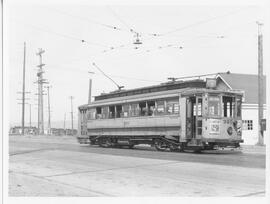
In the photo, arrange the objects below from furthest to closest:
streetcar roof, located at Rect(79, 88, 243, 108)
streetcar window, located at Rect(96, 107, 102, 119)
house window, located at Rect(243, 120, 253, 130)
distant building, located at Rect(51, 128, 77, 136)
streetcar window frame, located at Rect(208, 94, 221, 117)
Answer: distant building, located at Rect(51, 128, 77, 136) → house window, located at Rect(243, 120, 253, 130) → streetcar window, located at Rect(96, 107, 102, 119) → streetcar roof, located at Rect(79, 88, 243, 108) → streetcar window frame, located at Rect(208, 94, 221, 117)

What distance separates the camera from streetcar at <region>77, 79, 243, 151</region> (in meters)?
20.0

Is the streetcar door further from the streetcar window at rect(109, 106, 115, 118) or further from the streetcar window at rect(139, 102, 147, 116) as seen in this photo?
the streetcar window at rect(109, 106, 115, 118)

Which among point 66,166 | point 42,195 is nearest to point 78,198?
point 42,195

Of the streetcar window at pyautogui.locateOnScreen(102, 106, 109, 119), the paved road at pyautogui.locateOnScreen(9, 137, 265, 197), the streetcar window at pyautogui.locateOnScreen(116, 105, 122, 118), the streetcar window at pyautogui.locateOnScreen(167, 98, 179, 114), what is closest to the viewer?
the paved road at pyautogui.locateOnScreen(9, 137, 265, 197)

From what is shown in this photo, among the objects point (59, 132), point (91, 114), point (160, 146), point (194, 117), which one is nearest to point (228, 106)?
point (194, 117)

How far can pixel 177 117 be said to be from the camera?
69.1ft

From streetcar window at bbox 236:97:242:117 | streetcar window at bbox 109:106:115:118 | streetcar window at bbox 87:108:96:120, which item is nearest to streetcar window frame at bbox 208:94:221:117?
streetcar window at bbox 236:97:242:117

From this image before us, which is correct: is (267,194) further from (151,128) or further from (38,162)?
(151,128)

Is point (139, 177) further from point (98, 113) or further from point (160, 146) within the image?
point (98, 113)

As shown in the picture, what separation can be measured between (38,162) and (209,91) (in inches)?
309

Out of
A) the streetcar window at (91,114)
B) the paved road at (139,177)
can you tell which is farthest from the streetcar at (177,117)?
the paved road at (139,177)

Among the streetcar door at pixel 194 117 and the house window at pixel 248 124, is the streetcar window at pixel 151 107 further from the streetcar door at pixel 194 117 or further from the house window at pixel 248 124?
the house window at pixel 248 124

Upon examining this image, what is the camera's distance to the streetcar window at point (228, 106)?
20.4 m

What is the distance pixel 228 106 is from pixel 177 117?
2.30 m
